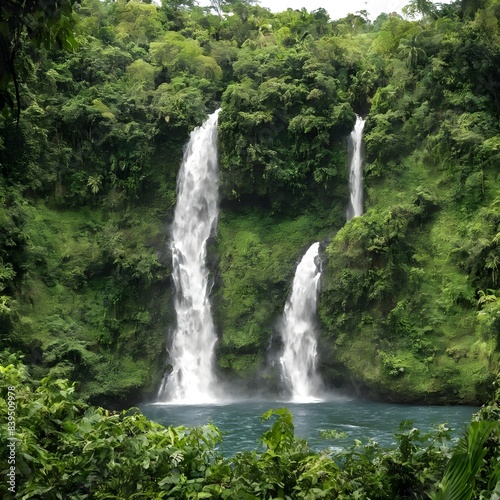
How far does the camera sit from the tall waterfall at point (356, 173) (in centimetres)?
2288

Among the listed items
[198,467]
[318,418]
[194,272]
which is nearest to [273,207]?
[194,272]

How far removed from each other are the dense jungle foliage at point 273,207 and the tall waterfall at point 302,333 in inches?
16.1

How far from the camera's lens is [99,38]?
30172 mm

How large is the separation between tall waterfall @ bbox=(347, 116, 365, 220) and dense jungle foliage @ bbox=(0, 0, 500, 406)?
0.34 m

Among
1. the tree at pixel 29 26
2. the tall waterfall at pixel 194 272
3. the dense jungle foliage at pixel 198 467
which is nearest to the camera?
the tree at pixel 29 26

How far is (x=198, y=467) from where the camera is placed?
11.1ft

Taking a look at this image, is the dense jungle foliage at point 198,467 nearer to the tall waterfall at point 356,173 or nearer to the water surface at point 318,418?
the water surface at point 318,418

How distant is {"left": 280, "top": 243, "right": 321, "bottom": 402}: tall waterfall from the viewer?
19.8 metres

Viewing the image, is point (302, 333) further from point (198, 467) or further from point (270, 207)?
point (198, 467)

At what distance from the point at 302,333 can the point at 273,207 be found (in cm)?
587

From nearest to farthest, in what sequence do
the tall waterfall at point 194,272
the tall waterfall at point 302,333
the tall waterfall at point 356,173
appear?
the tall waterfall at point 302,333
the tall waterfall at point 194,272
the tall waterfall at point 356,173

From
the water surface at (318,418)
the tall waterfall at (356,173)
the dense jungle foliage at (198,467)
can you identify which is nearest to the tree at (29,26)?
the dense jungle foliage at (198,467)

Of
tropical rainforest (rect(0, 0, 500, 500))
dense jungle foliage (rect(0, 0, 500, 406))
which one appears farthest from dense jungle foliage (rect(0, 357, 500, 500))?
dense jungle foliage (rect(0, 0, 500, 406))

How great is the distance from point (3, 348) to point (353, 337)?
10860 mm
